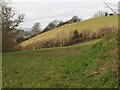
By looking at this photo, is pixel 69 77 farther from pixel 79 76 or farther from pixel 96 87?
pixel 96 87

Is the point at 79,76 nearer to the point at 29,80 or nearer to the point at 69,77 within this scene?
the point at 69,77

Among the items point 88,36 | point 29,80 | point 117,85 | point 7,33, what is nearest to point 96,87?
point 117,85

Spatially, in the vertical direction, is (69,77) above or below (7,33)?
below

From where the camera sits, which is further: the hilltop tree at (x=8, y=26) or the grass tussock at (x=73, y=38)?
the grass tussock at (x=73, y=38)

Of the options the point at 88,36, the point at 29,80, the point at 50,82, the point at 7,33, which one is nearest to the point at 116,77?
the point at 50,82

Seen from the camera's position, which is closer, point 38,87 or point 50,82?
point 38,87

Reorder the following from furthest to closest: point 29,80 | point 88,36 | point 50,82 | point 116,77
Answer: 1. point 88,36
2. point 29,80
3. point 50,82
4. point 116,77

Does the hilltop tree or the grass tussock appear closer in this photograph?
the hilltop tree

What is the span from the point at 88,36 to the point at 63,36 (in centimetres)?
550

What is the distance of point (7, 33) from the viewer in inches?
1500

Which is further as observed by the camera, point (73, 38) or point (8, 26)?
point (73, 38)

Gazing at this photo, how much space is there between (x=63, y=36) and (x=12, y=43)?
70.0 feet

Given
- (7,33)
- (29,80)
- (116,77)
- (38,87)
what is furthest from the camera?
(7,33)

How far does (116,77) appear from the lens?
10.3 meters
